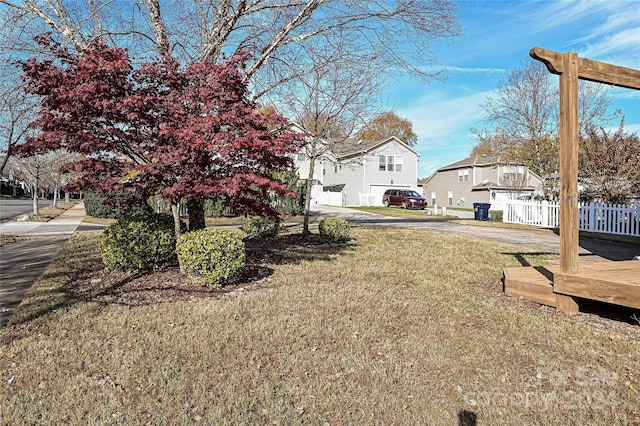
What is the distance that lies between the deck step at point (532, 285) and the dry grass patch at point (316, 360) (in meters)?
0.19

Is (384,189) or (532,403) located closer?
(532,403)

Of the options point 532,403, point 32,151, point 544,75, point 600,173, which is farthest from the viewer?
point 544,75

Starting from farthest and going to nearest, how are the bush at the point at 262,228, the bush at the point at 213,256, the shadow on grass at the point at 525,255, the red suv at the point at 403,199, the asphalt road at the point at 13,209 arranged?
the red suv at the point at 403,199, the asphalt road at the point at 13,209, the bush at the point at 262,228, the shadow on grass at the point at 525,255, the bush at the point at 213,256

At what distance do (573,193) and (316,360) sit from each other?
11.4 feet

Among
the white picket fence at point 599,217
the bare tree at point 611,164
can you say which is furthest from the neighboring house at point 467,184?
the bare tree at point 611,164

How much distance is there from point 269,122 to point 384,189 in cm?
2961

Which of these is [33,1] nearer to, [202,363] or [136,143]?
[136,143]

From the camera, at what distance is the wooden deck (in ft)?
14.1


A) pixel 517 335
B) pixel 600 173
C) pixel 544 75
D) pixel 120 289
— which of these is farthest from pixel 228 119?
pixel 544 75

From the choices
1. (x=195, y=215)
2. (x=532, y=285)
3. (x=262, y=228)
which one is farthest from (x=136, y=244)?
(x=532, y=285)

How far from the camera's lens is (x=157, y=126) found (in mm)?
5914

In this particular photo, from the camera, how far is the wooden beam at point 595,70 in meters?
4.61

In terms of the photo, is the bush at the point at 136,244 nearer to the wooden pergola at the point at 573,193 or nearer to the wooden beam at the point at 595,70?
the wooden pergola at the point at 573,193

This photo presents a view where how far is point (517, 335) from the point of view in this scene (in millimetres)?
4230
